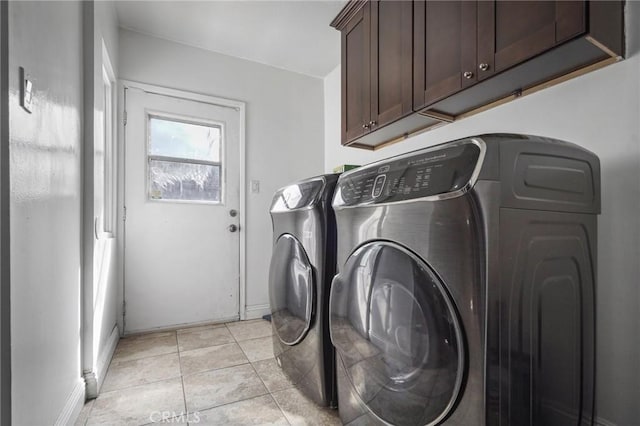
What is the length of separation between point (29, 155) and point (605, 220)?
6.27 ft

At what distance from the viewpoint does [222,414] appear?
1.38m

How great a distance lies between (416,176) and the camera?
2.78 ft

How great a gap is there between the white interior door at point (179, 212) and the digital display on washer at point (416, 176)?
1.94 m

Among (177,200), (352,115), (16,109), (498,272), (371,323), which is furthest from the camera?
(177,200)

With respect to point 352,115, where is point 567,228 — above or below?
below

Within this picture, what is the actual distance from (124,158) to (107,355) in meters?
1.45

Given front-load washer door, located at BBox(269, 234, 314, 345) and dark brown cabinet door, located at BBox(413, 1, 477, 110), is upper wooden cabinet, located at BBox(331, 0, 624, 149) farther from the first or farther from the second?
front-load washer door, located at BBox(269, 234, 314, 345)

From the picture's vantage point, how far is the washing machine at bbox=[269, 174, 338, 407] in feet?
4.41

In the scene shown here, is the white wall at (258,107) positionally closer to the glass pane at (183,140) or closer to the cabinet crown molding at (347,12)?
the glass pane at (183,140)

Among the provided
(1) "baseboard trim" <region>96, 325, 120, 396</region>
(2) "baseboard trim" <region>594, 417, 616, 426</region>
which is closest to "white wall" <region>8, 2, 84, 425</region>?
(1) "baseboard trim" <region>96, 325, 120, 396</region>

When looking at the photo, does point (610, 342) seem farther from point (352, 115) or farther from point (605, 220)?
point (352, 115)

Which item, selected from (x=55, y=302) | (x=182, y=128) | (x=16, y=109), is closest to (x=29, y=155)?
(x=16, y=109)

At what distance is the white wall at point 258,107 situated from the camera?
101 inches

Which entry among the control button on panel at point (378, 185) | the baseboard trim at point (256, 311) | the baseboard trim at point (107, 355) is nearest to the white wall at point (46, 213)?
the baseboard trim at point (107, 355)
